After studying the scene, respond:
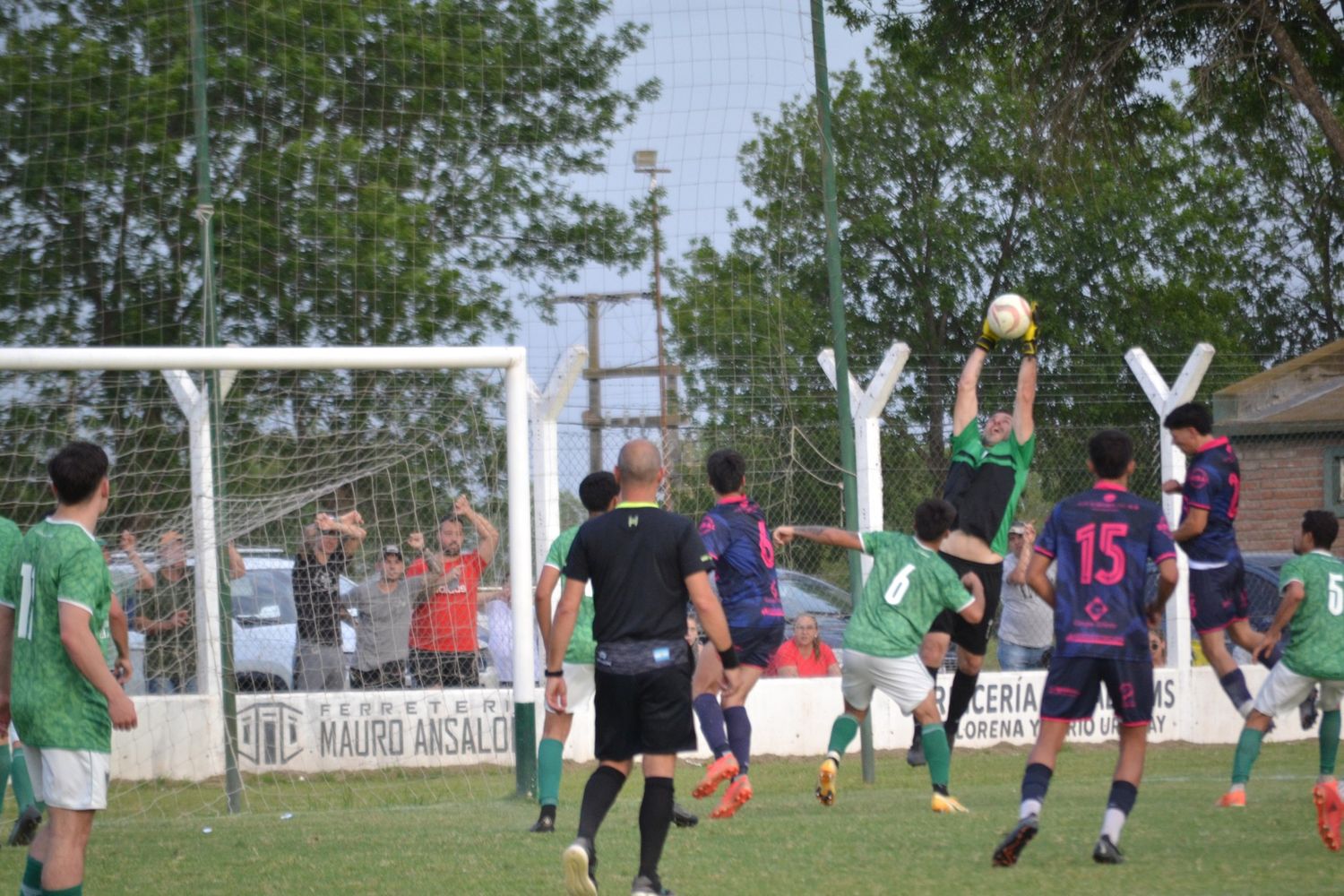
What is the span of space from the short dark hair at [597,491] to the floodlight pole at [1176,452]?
6413 millimetres

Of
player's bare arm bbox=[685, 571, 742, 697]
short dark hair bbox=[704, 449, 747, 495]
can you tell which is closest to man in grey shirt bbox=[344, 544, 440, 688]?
short dark hair bbox=[704, 449, 747, 495]

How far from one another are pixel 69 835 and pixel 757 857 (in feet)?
10.1

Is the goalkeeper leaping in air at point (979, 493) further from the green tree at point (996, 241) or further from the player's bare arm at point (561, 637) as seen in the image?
the green tree at point (996, 241)

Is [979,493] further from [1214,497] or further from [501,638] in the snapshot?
[501,638]

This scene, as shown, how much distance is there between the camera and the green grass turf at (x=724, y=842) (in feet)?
20.9

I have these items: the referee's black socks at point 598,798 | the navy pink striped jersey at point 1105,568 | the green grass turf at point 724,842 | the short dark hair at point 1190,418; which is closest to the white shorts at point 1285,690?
the green grass turf at point 724,842

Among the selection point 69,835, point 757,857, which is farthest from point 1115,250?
point 69,835

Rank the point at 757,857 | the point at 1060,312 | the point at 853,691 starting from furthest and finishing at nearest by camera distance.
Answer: the point at 1060,312, the point at 853,691, the point at 757,857

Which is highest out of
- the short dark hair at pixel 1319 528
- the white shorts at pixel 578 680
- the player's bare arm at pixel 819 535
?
the player's bare arm at pixel 819 535

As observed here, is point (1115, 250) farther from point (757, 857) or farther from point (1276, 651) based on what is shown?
point (757, 857)

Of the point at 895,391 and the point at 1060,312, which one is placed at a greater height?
the point at 1060,312

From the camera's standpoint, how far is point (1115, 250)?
33.8m

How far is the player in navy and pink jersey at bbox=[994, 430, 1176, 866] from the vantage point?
6.61 metres

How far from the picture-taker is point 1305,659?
855cm
